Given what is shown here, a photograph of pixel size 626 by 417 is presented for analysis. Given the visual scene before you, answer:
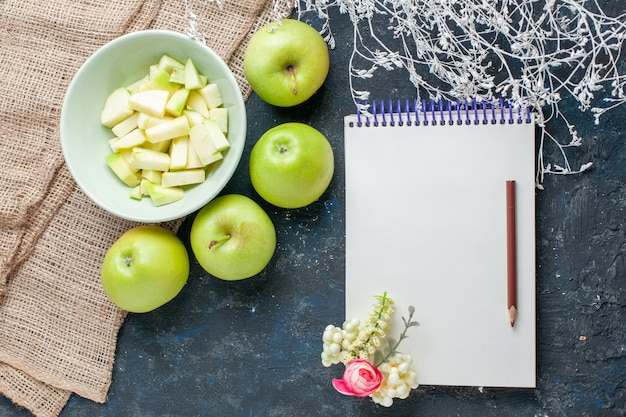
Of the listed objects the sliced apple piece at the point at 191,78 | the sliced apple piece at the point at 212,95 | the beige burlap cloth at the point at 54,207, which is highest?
the sliced apple piece at the point at 191,78

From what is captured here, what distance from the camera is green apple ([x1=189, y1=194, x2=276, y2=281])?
0.98m

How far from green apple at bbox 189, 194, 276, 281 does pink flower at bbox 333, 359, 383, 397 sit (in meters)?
0.21

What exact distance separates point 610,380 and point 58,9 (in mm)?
1061

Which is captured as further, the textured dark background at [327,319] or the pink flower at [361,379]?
the textured dark background at [327,319]

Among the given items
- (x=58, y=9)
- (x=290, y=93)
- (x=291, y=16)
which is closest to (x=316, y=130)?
(x=290, y=93)

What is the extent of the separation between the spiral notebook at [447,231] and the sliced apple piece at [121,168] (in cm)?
33

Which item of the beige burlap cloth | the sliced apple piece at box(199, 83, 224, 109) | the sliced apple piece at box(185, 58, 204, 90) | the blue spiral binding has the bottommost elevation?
the beige burlap cloth

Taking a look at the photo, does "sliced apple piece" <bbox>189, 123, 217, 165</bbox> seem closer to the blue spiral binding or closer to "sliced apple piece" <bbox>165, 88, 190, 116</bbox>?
"sliced apple piece" <bbox>165, 88, 190, 116</bbox>

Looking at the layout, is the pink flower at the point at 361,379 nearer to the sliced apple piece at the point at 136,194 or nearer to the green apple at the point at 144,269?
the green apple at the point at 144,269

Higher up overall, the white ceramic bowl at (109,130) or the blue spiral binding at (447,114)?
the blue spiral binding at (447,114)

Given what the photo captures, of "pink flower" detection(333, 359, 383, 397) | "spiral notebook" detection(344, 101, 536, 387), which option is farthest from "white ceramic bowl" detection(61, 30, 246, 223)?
"pink flower" detection(333, 359, 383, 397)

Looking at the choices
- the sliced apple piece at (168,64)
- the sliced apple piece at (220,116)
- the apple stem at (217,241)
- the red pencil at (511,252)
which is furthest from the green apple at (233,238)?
the red pencil at (511,252)

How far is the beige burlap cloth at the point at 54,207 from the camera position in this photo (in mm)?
1069

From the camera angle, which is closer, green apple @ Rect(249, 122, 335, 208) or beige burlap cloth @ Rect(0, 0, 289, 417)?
green apple @ Rect(249, 122, 335, 208)
